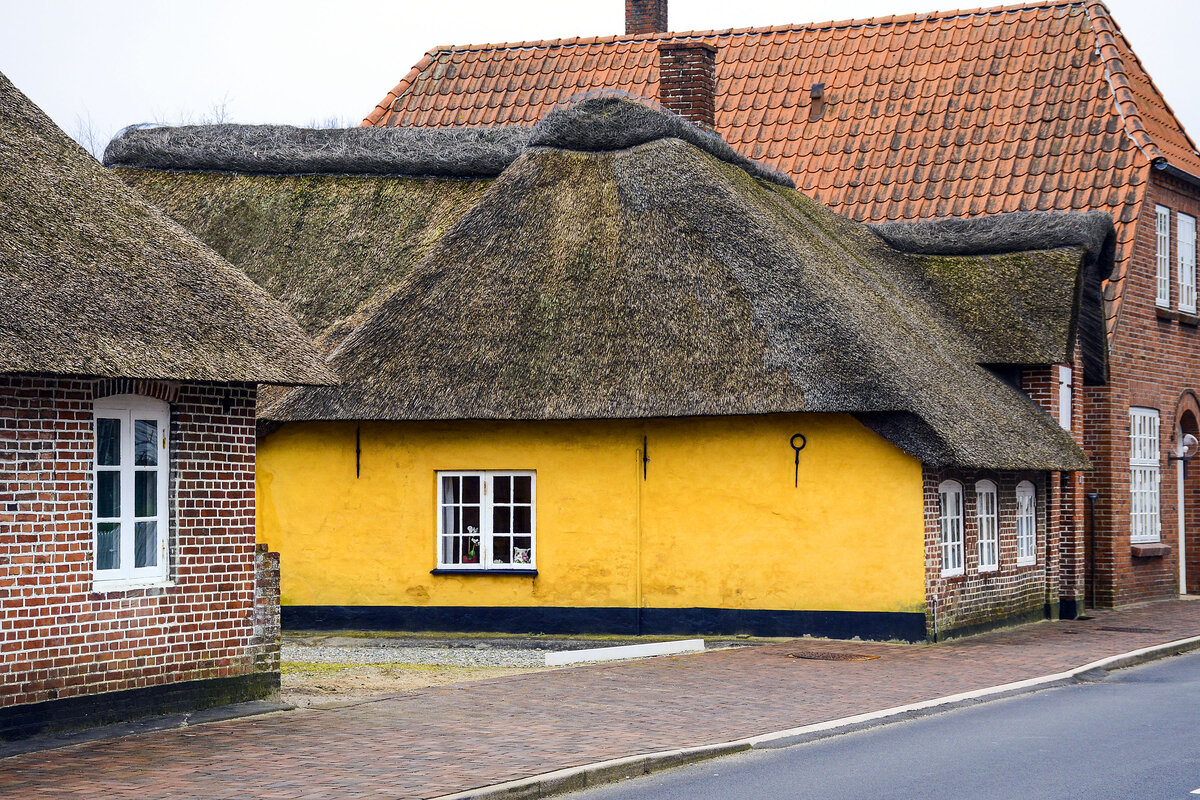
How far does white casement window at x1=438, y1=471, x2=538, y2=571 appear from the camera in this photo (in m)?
18.0

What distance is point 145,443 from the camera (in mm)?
11562

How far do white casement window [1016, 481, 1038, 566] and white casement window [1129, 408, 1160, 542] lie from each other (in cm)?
345

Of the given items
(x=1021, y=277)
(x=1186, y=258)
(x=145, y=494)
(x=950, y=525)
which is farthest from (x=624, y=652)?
(x=1186, y=258)

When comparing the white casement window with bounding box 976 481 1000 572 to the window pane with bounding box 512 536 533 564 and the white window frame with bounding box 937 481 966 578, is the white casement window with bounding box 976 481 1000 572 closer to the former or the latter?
the white window frame with bounding box 937 481 966 578

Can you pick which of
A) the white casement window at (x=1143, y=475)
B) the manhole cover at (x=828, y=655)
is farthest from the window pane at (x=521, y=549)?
the white casement window at (x=1143, y=475)

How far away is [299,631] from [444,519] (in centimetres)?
219

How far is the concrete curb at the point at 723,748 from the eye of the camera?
Result: 875 cm

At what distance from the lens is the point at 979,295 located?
2097cm

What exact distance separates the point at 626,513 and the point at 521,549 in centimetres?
134

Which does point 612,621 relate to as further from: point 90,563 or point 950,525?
point 90,563

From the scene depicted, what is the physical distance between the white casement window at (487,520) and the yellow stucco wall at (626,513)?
135 millimetres

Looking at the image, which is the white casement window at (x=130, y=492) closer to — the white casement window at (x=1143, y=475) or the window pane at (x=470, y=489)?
the window pane at (x=470, y=489)

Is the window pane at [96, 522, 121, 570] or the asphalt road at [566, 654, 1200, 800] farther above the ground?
the window pane at [96, 522, 121, 570]

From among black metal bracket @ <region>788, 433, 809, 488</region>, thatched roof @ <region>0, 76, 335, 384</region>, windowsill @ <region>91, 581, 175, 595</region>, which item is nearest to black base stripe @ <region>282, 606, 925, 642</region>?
black metal bracket @ <region>788, 433, 809, 488</region>
